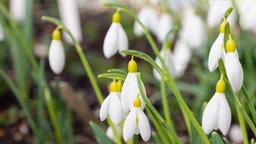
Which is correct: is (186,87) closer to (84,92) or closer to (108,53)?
(84,92)

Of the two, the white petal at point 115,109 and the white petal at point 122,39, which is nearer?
the white petal at point 115,109

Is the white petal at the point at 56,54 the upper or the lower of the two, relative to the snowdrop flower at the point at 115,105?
upper

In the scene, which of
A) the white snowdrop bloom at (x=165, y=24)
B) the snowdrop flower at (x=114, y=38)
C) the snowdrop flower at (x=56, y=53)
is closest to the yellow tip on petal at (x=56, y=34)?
the snowdrop flower at (x=56, y=53)

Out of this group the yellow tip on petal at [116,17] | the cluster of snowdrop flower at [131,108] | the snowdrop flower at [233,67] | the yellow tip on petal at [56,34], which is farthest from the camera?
the yellow tip on petal at [56,34]

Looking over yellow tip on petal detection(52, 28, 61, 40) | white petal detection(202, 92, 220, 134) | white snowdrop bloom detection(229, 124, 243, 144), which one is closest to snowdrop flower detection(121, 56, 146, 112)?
white petal detection(202, 92, 220, 134)

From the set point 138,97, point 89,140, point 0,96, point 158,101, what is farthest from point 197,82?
point 138,97

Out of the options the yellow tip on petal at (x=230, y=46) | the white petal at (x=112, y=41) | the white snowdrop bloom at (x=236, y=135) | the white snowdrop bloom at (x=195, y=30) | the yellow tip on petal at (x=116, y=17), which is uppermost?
the yellow tip on petal at (x=116, y=17)

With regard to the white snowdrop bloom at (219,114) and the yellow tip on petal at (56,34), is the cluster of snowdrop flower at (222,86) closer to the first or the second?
the white snowdrop bloom at (219,114)
